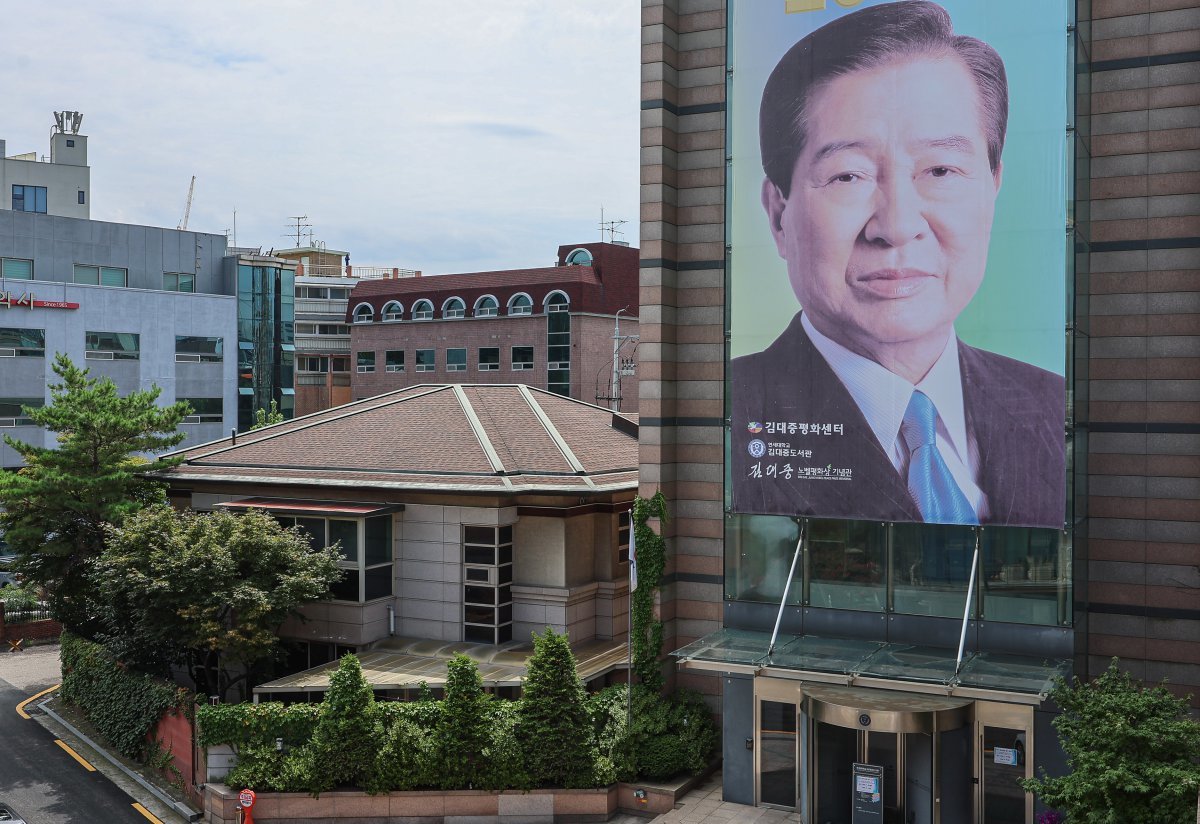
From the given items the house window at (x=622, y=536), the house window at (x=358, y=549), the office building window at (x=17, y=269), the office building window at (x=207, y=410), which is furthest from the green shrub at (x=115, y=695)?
the office building window at (x=17, y=269)

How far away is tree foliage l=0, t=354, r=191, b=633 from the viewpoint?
34.8 m

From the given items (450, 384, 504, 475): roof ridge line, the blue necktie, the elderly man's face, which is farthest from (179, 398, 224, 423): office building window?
the blue necktie

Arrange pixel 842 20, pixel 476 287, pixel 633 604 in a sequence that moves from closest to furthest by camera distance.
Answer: pixel 842 20
pixel 633 604
pixel 476 287

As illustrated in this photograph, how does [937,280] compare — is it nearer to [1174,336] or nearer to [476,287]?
[1174,336]

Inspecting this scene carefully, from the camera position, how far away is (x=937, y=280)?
2491 centimetres

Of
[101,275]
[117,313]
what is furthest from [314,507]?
[101,275]

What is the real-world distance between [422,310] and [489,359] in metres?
9.13

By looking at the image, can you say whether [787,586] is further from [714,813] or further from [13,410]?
[13,410]

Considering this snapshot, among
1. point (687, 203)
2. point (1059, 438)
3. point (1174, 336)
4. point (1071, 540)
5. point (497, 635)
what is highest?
point (687, 203)

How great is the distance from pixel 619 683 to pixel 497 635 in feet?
12.4

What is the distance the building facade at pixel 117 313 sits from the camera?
2240 inches

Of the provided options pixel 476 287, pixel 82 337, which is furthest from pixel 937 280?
pixel 476 287

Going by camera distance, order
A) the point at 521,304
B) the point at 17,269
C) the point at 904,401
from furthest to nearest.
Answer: the point at 521,304
the point at 17,269
the point at 904,401

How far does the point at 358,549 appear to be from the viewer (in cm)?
3241
